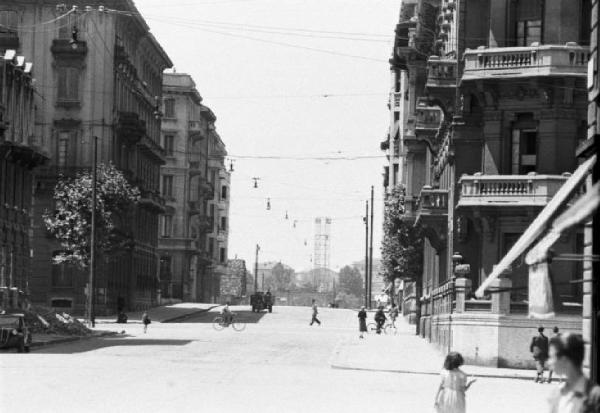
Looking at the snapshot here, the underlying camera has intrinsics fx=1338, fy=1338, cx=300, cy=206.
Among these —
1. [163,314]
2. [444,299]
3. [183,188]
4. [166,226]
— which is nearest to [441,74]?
[444,299]

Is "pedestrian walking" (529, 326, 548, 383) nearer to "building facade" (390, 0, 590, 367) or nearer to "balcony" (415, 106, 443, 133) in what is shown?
"building facade" (390, 0, 590, 367)

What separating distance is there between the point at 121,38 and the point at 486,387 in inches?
2167

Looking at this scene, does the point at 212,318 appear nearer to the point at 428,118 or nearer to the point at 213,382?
the point at 428,118

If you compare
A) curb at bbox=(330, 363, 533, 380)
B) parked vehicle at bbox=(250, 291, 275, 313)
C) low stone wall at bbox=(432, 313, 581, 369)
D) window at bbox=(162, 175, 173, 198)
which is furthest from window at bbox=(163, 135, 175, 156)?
curb at bbox=(330, 363, 533, 380)

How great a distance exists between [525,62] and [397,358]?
10366mm

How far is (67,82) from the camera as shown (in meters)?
78.6

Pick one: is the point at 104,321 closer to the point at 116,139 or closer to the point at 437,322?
the point at 116,139

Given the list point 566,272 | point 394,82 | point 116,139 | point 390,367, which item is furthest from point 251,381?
point 394,82

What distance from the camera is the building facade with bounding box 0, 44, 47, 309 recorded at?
56250mm

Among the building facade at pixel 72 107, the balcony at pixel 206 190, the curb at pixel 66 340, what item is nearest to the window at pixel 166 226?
the balcony at pixel 206 190

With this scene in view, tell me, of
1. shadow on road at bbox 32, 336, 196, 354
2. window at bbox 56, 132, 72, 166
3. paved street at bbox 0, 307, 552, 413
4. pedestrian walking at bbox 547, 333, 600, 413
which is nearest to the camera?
pedestrian walking at bbox 547, 333, 600, 413

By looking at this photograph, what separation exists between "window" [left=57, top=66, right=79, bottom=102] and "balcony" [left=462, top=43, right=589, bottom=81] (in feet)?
131

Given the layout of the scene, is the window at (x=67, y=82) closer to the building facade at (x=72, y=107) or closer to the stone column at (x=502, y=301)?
the building facade at (x=72, y=107)

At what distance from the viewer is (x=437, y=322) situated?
50000 mm
